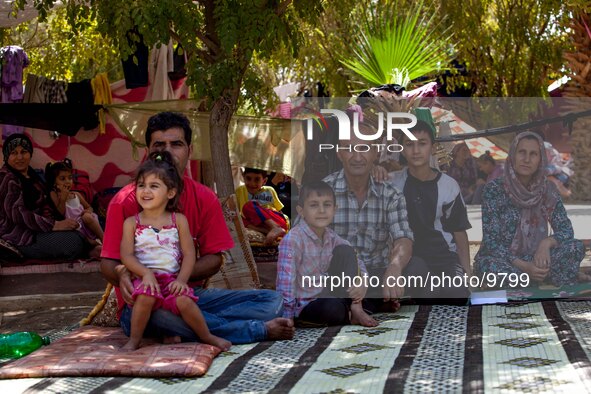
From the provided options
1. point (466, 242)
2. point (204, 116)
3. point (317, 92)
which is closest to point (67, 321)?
point (204, 116)

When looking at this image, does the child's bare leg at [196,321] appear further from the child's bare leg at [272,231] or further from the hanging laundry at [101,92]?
the hanging laundry at [101,92]

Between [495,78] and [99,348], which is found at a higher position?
[495,78]

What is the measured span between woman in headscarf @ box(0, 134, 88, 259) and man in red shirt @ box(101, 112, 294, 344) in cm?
329

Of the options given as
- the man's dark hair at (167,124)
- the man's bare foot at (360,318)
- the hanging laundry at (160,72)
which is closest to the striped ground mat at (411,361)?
the man's bare foot at (360,318)

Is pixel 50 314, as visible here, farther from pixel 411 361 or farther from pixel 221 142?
pixel 411 361

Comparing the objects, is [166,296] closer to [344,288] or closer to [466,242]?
[344,288]

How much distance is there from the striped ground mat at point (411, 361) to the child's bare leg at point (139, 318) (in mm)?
481

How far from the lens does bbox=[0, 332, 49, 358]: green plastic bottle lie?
19.3 feet

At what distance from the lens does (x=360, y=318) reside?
647 centimetres

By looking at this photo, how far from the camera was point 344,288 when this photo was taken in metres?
6.70

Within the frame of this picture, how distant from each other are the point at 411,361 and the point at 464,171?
2.31 m

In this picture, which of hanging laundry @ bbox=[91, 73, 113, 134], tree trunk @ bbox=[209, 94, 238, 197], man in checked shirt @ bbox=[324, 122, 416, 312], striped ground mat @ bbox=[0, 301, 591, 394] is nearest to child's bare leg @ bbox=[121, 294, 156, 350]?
striped ground mat @ bbox=[0, 301, 591, 394]

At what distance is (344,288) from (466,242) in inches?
40.9

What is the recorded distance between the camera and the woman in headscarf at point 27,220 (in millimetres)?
9320
